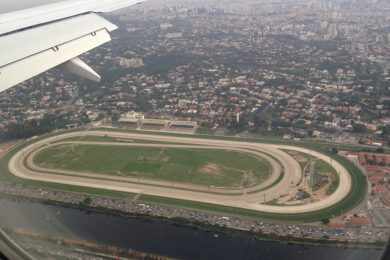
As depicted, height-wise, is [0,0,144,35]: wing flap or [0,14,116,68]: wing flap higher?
[0,0,144,35]: wing flap

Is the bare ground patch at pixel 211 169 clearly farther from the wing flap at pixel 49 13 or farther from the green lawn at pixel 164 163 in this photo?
the wing flap at pixel 49 13

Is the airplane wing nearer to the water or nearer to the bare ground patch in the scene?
the water

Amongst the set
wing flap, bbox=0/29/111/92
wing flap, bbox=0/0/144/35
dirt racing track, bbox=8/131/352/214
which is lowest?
dirt racing track, bbox=8/131/352/214

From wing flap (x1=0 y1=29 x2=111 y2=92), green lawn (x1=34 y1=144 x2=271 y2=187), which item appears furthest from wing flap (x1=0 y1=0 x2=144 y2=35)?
green lawn (x1=34 y1=144 x2=271 y2=187)

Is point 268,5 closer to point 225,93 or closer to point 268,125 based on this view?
point 225,93

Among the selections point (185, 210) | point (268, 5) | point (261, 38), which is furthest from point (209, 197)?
point (268, 5)

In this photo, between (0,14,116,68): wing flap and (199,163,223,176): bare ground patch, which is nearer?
(0,14,116,68): wing flap
